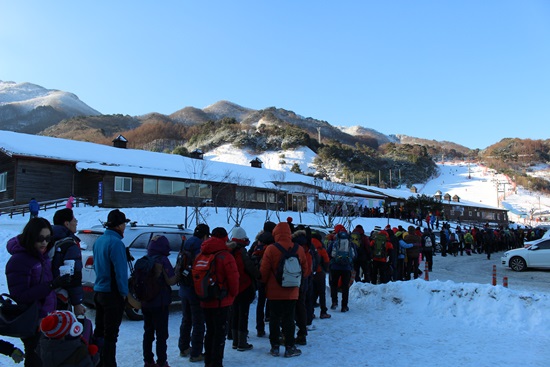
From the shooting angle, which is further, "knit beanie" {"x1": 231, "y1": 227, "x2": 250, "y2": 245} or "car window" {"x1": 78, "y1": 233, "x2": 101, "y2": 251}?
"car window" {"x1": 78, "y1": 233, "x2": 101, "y2": 251}

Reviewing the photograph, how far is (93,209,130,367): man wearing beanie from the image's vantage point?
4.76 meters

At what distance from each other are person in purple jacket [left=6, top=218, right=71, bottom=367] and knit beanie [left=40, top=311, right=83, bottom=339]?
111cm

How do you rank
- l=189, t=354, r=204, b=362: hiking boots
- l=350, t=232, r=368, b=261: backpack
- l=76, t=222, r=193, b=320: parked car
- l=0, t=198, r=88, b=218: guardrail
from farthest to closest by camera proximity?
l=0, t=198, r=88, b=218: guardrail → l=350, t=232, r=368, b=261: backpack → l=76, t=222, r=193, b=320: parked car → l=189, t=354, r=204, b=362: hiking boots

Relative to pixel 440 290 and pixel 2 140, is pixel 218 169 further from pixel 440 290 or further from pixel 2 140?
pixel 440 290

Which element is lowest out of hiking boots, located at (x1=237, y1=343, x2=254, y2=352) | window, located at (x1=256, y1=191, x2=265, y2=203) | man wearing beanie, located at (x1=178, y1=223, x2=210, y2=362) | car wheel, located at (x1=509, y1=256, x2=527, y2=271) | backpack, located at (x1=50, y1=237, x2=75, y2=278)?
car wheel, located at (x1=509, y1=256, x2=527, y2=271)

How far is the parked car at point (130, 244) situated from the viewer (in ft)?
25.7

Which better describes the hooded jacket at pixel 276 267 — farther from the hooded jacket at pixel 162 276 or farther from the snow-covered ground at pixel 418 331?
the hooded jacket at pixel 162 276

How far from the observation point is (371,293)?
393 inches

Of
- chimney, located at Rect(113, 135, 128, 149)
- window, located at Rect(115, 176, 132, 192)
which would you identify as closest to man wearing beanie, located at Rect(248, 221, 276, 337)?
window, located at Rect(115, 176, 132, 192)

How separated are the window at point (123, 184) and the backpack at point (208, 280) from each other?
25.5m

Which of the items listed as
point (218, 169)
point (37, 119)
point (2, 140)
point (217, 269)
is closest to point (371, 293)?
point (217, 269)

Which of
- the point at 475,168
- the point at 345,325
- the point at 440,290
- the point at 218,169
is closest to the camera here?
the point at 345,325

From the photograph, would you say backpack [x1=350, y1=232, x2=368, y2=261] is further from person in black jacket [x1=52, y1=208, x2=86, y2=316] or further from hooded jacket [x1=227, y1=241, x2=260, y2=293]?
person in black jacket [x1=52, y1=208, x2=86, y2=316]

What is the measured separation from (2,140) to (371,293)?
2670 cm
